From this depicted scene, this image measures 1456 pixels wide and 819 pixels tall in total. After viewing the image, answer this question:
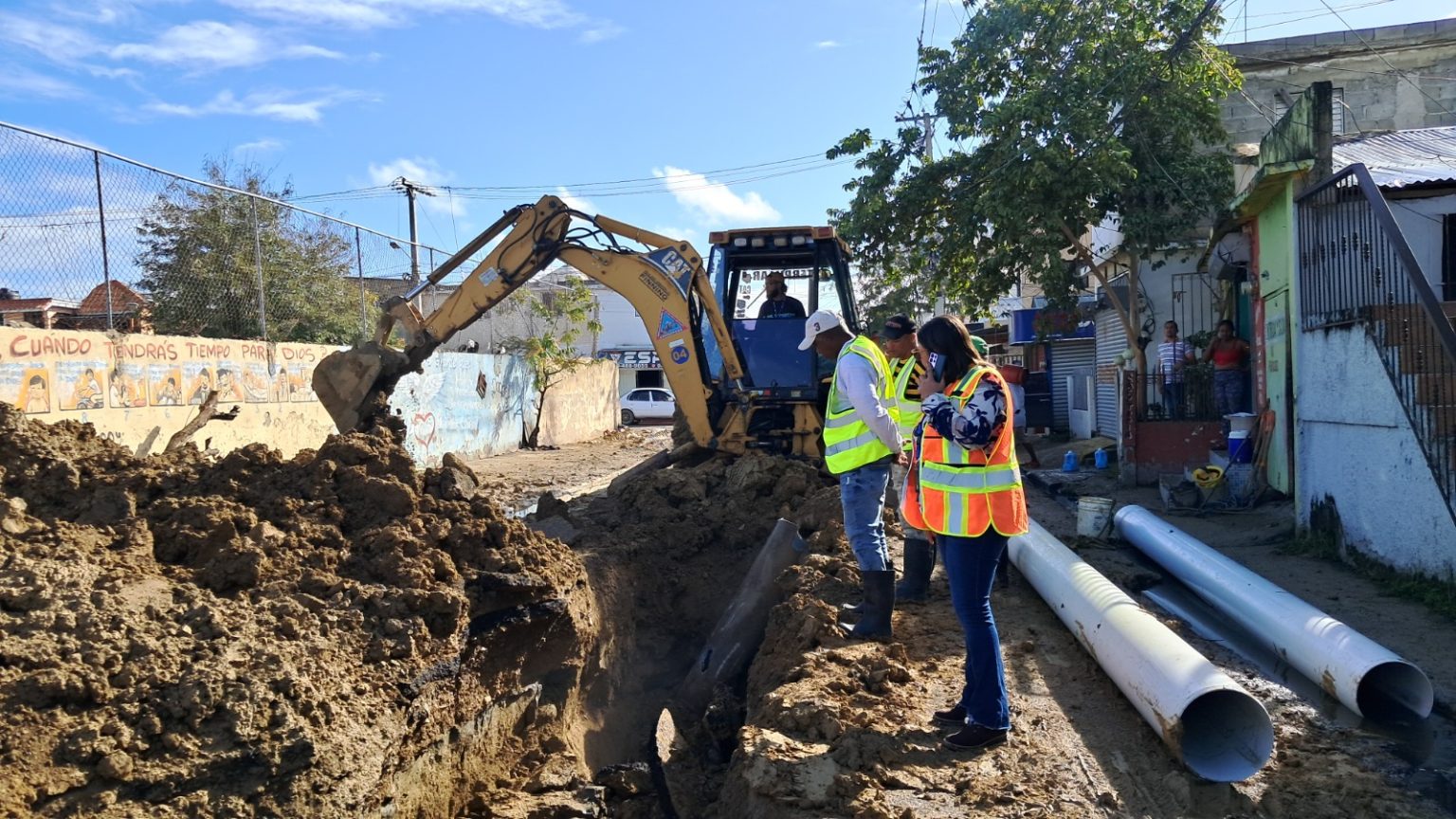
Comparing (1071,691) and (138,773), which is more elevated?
(138,773)

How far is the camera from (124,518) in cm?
435

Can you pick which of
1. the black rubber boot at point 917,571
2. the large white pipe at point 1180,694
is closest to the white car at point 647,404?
the black rubber boot at point 917,571

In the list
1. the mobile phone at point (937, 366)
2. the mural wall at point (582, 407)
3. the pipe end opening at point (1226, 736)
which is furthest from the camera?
the mural wall at point (582, 407)

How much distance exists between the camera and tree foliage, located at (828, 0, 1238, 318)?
13844 mm

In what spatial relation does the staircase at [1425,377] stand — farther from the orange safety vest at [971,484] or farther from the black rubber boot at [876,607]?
the orange safety vest at [971,484]

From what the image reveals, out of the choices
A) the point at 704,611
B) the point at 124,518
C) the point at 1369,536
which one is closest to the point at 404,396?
the point at 704,611

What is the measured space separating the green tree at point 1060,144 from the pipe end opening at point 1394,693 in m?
9.87

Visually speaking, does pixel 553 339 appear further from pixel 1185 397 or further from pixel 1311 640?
pixel 1311 640

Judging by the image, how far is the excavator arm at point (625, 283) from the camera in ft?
32.6

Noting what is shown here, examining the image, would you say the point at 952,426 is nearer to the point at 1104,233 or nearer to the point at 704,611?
the point at 704,611

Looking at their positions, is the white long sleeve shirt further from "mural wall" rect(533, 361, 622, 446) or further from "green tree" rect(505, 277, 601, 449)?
"mural wall" rect(533, 361, 622, 446)

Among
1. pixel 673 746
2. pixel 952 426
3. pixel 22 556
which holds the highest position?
pixel 952 426

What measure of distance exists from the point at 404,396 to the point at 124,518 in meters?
11.8

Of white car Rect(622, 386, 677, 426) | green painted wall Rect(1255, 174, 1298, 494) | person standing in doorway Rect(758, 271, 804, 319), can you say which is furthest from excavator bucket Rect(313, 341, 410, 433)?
white car Rect(622, 386, 677, 426)
